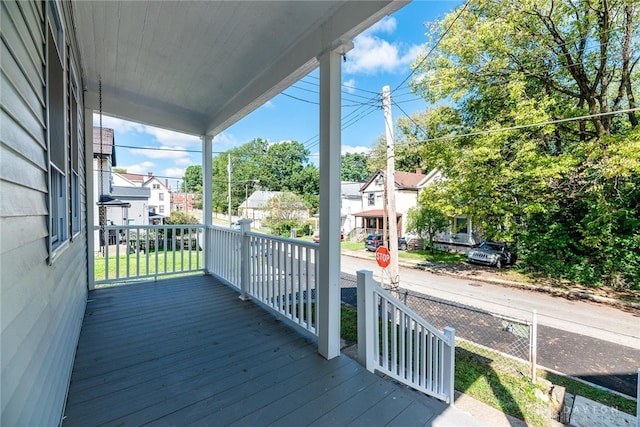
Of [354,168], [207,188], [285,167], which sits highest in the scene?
[354,168]

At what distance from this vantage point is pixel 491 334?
16.9 ft

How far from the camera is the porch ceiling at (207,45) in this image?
2088 millimetres

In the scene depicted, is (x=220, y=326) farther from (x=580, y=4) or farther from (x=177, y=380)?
(x=580, y=4)

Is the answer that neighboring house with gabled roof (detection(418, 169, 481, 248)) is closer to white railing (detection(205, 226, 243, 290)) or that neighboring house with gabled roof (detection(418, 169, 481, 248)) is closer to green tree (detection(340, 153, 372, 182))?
white railing (detection(205, 226, 243, 290))

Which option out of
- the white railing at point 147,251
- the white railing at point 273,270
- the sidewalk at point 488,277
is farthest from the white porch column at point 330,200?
the sidewalk at point 488,277

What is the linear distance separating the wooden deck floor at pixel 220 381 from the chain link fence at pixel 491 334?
2547mm

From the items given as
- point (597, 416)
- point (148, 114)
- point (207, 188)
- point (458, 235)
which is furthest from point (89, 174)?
point (458, 235)

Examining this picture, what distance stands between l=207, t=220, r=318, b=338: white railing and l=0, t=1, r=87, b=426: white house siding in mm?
1700

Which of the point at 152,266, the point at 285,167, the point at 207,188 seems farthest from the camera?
the point at 285,167

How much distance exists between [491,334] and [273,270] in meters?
4.50

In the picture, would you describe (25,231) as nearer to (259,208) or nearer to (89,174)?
(89,174)

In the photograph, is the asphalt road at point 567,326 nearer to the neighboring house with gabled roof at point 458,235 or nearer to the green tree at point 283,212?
the neighboring house with gabled roof at point 458,235

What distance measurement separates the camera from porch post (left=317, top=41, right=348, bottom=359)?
2197 mm

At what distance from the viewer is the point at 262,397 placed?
1763 mm
